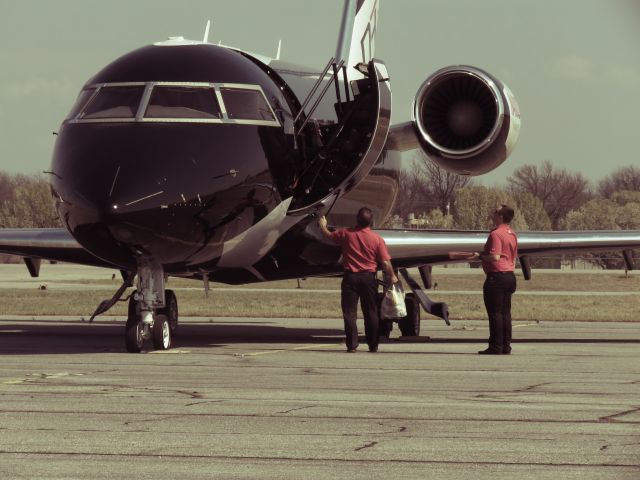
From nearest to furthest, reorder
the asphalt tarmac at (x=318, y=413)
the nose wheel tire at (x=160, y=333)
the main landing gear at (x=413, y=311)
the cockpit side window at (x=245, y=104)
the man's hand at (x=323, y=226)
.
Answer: the asphalt tarmac at (x=318, y=413) → the cockpit side window at (x=245, y=104) → the nose wheel tire at (x=160, y=333) → the man's hand at (x=323, y=226) → the main landing gear at (x=413, y=311)

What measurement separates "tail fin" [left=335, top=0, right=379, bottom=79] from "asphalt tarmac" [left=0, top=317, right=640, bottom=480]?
457cm

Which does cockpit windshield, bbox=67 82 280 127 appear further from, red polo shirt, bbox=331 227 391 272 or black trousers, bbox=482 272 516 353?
black trousers, bbox=482 272 516 353

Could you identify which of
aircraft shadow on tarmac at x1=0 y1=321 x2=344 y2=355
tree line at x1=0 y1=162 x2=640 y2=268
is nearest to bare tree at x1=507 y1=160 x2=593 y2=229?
tree line at x1=0 y1=162 x2=640 y2=268

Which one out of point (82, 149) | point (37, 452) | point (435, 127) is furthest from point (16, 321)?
point (37, 452)

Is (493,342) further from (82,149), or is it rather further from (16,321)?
(16,321)

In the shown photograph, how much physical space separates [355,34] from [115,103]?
518cm

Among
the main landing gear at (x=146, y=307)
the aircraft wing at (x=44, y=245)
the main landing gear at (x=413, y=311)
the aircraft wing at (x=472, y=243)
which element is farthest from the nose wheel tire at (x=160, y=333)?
the main landing gear at (x=413, y=311)

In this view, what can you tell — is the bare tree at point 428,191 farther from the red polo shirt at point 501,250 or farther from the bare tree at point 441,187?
the red polo shirt at point 501,250

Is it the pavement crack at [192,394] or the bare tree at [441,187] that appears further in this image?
the bare tree at [441,187]

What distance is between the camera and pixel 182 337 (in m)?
21.0

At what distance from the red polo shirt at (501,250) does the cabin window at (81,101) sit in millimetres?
5213

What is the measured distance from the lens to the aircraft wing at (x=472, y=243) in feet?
65.6

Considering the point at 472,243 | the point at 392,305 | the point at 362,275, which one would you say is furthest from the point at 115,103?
the point at 472,243

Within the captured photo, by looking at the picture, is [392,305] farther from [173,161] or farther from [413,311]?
[413,311]
